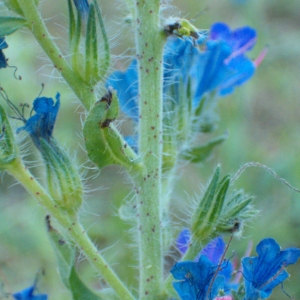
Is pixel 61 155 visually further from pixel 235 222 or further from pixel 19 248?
pixel 19 248

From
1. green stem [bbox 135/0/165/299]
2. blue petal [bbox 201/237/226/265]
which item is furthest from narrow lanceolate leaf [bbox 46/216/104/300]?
blue petal [bbox 201/237/226/265]

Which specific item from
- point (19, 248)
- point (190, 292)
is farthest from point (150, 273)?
point (19, 248)

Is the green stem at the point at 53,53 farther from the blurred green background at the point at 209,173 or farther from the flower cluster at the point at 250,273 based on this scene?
the blurred green background at the point at 209,173

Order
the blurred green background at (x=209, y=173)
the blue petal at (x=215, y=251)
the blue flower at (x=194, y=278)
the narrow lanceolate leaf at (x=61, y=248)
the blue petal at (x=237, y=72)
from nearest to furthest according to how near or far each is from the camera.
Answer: the blue flower at (x=194, y=278) < the narrow lanceolate leaf at (x=61, y=248) < the blue petal at (x=215, y=251) < the blue petal at (x=237, y=72) < the blurred green background at (x=209, y=173)

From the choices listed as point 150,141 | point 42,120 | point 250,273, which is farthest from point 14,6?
point 250,273

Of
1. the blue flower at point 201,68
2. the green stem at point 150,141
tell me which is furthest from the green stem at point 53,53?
the blue flower at point 201,68

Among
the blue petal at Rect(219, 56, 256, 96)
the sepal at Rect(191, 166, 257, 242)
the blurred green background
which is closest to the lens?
the sepal at Rect(191, 166, 257, 242)

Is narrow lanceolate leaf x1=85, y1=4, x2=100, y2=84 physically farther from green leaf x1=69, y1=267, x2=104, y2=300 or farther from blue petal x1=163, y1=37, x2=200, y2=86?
green leaf x1=69, y1=267, x2=104, y2=300

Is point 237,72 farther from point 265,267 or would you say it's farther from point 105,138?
point 265,267
